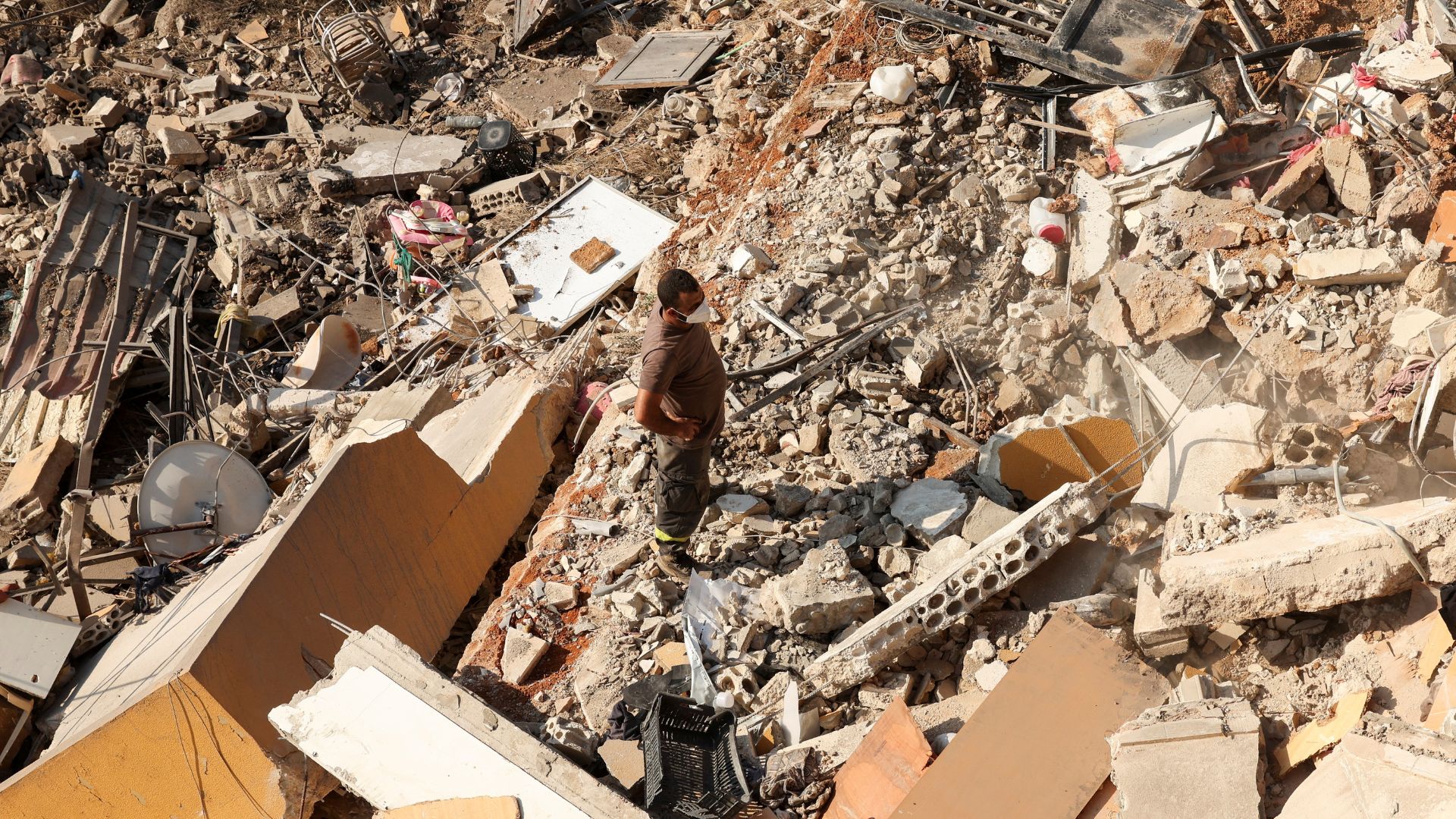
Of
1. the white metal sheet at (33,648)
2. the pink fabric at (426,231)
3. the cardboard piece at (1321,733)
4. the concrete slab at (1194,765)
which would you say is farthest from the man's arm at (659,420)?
the pink fabric at (426,231)

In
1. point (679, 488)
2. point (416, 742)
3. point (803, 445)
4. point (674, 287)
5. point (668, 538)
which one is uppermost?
point (674, 287)

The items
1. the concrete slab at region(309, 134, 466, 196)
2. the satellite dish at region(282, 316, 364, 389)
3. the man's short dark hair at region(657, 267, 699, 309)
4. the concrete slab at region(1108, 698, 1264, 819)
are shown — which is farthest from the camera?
the concrete slab at region(309, 134, 466, 196)

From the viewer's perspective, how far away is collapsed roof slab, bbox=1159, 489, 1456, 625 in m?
3.60

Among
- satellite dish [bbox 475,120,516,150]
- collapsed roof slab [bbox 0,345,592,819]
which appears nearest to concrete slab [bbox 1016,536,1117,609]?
collapsed roof slab [bbox 0,345,592,819]

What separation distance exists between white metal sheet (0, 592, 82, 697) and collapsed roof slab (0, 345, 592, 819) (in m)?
0.19

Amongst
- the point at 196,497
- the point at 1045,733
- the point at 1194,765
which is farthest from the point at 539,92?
the point at 1194,765

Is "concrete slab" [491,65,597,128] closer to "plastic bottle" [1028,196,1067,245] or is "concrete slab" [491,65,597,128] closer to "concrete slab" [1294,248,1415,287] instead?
"plastic bottle" [1028,196,1067,245]

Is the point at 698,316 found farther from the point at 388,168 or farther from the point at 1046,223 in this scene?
the point at 388,168

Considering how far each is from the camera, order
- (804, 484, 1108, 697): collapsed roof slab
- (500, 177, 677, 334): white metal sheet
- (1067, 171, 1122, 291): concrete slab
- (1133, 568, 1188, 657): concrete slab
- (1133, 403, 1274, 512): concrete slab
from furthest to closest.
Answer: (500, 177, 677, 334): white metal sheet, (1067, 171, 1122, 291): concrete slab, (1133, 403, 1274, 512): concrete slab, (804, 484, 1108, 697): collapsed roof slab, (1133, 568, 1188, 657): concrete slab

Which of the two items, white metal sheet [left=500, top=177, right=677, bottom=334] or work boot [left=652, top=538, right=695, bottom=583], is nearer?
work boot [left=652, top=538, right=695, bottom=583]

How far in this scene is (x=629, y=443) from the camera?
5.95 metres

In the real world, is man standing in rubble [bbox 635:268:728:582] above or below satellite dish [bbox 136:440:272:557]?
above

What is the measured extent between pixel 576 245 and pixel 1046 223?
398 cm

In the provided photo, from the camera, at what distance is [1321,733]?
3.41 m
